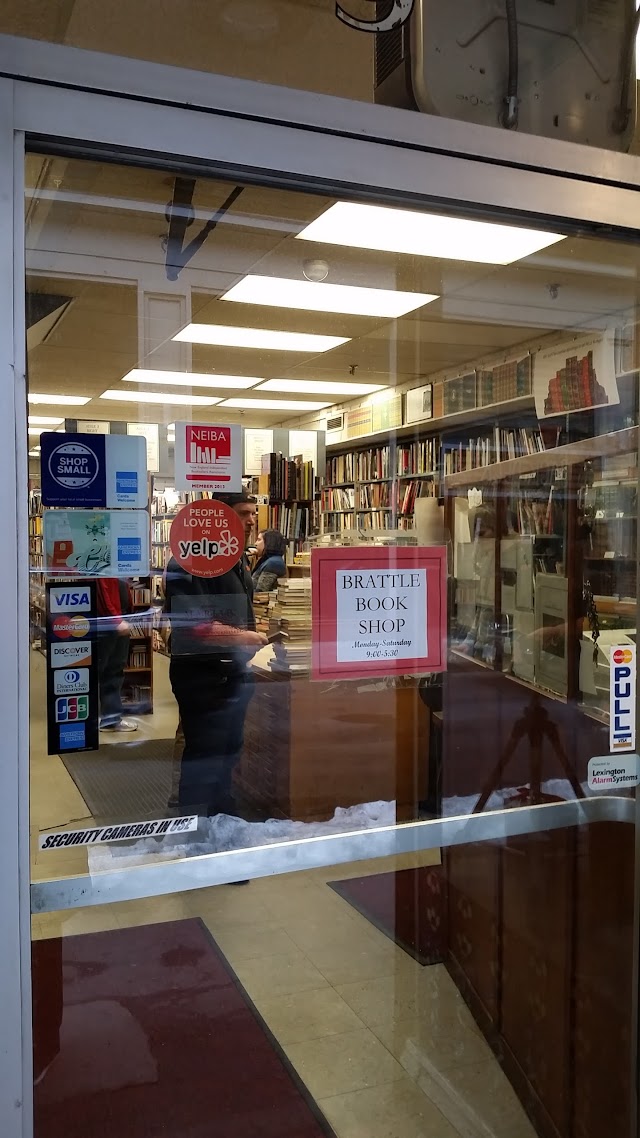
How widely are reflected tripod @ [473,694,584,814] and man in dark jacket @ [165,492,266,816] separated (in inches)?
25.3

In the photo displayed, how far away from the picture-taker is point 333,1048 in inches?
92.9

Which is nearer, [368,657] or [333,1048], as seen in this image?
[368,657]

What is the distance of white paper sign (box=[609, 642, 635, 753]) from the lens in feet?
5.17

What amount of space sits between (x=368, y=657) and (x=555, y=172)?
908 mm

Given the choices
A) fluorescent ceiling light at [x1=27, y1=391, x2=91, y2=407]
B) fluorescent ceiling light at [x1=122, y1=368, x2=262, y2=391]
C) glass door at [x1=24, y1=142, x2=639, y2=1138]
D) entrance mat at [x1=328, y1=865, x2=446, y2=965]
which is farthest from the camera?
entrance mat at [x1=328, y1=865, x2=446, y2=965]

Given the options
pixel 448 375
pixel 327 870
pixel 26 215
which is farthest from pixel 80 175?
pixel 327 870

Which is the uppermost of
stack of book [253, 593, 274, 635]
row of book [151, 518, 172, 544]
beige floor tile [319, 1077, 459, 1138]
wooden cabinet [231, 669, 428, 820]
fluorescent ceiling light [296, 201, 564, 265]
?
fluorescent ceiling light [296, 201, 564, 265]

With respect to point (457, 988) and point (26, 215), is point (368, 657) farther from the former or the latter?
point (457, 988)

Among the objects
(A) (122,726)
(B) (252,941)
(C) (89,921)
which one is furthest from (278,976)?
(A) (122,726)

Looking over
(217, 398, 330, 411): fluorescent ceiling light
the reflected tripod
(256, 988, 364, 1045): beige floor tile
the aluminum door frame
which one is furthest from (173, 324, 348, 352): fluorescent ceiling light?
(256, 988, 364, 1045): beige floor tile

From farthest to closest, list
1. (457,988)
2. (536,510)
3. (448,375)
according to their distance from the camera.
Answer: (457,988) < (448,375) < (536,510)

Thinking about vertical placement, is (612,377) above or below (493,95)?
below

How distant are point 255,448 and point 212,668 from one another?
795 mm

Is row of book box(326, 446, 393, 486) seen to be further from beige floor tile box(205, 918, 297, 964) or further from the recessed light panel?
beige floor tile box(205, 918, 297, 964)
